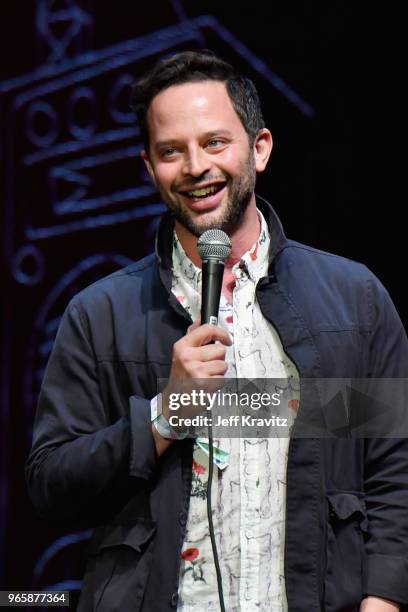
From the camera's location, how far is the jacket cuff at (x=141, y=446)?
164 cm

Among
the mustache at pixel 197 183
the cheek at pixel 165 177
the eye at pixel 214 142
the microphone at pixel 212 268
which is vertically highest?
the eye at pixel 214 142

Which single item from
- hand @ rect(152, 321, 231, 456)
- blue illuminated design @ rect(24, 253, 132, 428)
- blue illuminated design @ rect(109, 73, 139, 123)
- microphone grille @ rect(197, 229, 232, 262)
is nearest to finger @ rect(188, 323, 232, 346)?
hand @ rect(152, 321, 231, 456)

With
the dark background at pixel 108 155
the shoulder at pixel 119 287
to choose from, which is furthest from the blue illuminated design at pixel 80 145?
the shoulder at pixel 119 287

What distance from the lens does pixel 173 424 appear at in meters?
1.63

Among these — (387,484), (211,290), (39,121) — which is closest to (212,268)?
(211,290)

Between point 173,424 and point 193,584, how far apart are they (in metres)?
0.27

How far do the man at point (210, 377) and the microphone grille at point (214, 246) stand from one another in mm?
123

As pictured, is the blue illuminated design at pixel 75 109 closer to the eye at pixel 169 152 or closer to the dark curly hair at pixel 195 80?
the dark curly hair at pixel 195 80

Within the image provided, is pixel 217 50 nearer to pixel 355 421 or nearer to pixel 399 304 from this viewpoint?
pixel 399 304

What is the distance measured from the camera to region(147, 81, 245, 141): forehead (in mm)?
1892

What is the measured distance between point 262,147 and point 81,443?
2.36ft

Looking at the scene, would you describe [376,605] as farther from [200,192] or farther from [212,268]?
[200,192]

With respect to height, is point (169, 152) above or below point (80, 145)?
below

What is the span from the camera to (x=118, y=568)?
170 cm
